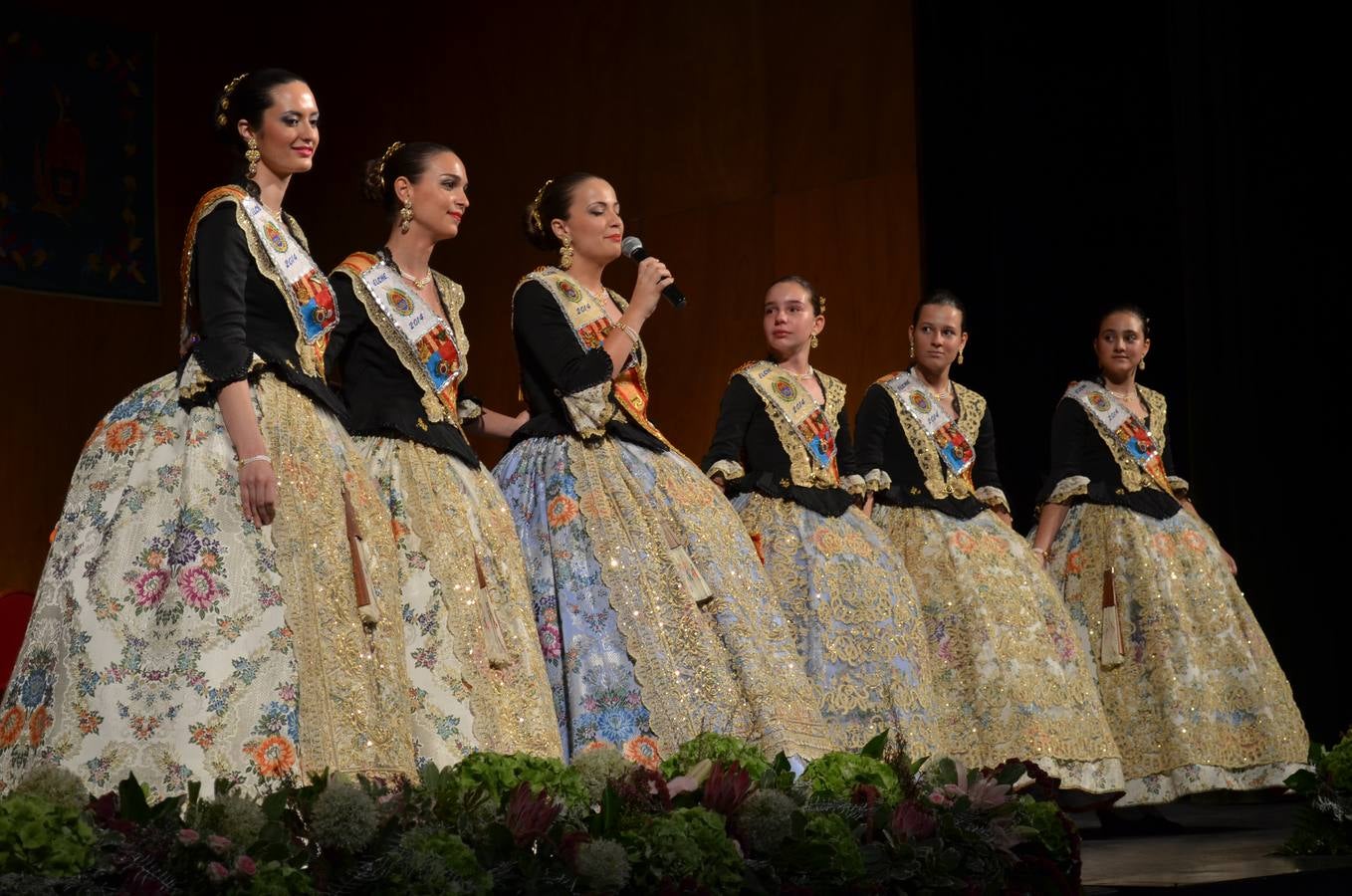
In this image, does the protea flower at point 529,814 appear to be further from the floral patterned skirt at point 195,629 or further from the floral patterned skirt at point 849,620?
the floral patterned skirt at point 849,620

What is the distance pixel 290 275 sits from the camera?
3.09 meters

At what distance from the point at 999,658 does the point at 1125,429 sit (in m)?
1.09

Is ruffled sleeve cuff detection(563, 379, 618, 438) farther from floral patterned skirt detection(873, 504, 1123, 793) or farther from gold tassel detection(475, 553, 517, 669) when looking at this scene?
floral patterned skirt detection(873, 504, 1123, 793)

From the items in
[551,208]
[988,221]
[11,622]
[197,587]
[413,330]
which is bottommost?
[11,622]

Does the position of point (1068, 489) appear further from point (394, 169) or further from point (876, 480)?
point (394, 169)

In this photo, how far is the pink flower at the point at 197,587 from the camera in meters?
2.72

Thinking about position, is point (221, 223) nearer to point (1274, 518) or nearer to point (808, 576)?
point (808, 576)

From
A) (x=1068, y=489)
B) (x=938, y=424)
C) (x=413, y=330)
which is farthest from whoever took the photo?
(x=1068, y=489)

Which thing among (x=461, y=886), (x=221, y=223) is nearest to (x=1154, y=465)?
(x=221, y=223)

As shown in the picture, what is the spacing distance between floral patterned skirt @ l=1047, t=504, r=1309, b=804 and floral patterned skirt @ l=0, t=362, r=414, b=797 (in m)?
2.90

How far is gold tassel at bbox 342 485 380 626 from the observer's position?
2930 millimetres

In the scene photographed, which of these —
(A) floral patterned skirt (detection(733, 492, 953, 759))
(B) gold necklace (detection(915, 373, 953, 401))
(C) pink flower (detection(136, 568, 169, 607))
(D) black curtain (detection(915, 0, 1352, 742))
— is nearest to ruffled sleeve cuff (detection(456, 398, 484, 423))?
(A) floral patterned skirt (detection(733, 492, 953, 759))

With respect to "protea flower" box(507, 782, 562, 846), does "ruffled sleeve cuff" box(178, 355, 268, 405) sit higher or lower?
higher

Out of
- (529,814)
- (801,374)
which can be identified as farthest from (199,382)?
(801,374)
